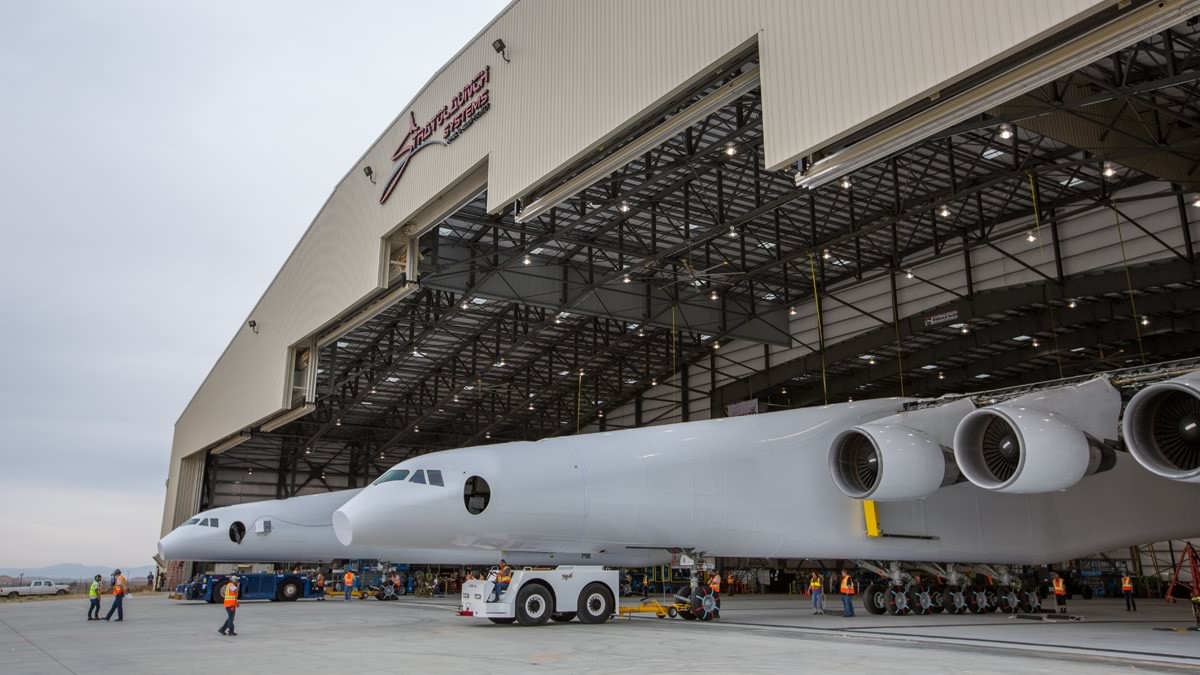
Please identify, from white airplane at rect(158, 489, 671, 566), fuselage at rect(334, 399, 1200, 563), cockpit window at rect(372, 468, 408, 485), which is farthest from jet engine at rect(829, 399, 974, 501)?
white airplane at rect(158, 489, 671, 566)

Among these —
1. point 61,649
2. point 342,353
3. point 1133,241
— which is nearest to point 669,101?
point 61,649

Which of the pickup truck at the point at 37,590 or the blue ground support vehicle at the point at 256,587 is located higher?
the blue ground support vehicle at the point at 256,587

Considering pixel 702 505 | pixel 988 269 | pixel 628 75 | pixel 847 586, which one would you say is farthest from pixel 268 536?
pixel 988 269

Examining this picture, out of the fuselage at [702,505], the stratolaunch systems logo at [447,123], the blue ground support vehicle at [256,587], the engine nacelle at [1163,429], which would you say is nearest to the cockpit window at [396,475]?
the fuselage at [702,505]

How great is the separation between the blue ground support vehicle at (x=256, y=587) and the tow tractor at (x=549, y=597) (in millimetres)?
18419

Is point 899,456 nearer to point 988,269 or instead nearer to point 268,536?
point 988,269

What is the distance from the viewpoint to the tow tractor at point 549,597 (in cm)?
1546

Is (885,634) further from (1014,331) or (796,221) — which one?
(1014,331)

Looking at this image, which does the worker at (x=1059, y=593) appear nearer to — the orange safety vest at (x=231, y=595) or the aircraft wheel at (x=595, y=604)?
the aircraft wheel at (x=595, y=604)

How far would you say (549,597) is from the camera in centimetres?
1577

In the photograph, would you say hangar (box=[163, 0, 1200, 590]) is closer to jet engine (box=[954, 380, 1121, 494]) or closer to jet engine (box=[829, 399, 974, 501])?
jet engine (box=[954, 380, 1121, 494])

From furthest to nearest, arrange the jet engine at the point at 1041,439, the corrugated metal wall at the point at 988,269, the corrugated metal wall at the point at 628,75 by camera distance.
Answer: the corrugated metal wall at the point at 988,269
the jet engine at the point at 1041,439
the corrugated metal wall at the point at 628,75

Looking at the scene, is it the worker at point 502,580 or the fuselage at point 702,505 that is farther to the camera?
the worker at point 502,580

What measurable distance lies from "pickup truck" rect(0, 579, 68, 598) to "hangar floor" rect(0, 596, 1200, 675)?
3367cm
